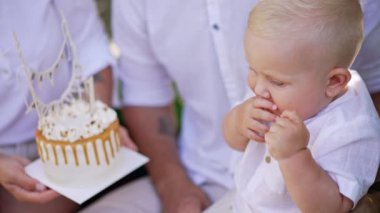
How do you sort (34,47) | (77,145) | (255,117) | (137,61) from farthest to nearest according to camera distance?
(137,61) → (34,47) → (77,145) → (255,117)

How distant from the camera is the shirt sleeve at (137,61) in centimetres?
184

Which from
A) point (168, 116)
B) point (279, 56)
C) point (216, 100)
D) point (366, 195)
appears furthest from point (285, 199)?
point (168, 116)

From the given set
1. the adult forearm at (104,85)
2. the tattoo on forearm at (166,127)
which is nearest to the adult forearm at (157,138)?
the tattoo on forearm at (166,127)

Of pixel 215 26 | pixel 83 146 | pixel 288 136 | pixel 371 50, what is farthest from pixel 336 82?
pixel 83 146

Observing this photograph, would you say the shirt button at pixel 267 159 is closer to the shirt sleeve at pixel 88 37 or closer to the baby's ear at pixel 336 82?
the baby's ear at pixel 336 82

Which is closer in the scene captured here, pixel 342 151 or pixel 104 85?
pixel 342 151

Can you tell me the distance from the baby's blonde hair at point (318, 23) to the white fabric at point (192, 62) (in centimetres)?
43

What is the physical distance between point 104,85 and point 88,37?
17 centimetres

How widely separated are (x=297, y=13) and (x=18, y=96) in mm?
898

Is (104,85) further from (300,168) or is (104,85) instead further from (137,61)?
(300,168)

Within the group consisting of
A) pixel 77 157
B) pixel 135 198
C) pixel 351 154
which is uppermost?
pixel 351 154

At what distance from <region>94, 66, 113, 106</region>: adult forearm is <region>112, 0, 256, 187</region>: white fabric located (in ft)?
0.21

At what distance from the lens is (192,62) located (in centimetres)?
179

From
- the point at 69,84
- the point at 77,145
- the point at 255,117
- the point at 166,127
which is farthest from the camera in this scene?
the point at 166,127
